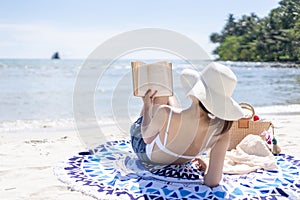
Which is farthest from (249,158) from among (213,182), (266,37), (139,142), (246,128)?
(266,37)

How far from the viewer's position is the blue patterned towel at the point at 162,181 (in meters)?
2.50

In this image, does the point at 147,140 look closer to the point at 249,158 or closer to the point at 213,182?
the point at 213,182

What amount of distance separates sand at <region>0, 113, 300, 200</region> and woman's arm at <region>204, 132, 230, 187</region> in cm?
92

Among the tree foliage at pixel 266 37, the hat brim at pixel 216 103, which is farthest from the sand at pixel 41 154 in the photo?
the tree foliage at pixel 266 37

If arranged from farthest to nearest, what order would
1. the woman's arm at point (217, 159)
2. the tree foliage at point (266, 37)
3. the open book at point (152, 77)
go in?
the tree foliage at point (266, 37) < the open book at point (152, 77) < the woman's arm at point (217, 159)

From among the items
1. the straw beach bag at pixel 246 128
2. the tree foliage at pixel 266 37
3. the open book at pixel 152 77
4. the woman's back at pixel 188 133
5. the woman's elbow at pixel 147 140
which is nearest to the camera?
the woman's back at pixel 188 133

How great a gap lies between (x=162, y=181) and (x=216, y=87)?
0.86m

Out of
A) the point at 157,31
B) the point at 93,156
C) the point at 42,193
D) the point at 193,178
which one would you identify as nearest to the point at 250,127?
the point at 193,178

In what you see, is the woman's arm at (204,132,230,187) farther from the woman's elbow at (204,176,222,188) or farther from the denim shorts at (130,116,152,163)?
the denim shorts at (130,116,152,163)

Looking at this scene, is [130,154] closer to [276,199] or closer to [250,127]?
[250,127]

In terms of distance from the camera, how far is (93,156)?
133 inches

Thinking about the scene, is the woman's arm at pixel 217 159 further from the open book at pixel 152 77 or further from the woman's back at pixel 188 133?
the open book at pixel 152 77

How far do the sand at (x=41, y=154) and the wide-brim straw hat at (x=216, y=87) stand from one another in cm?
111

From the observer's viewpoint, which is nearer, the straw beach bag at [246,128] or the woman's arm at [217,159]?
the woman's arm at [217,159]
